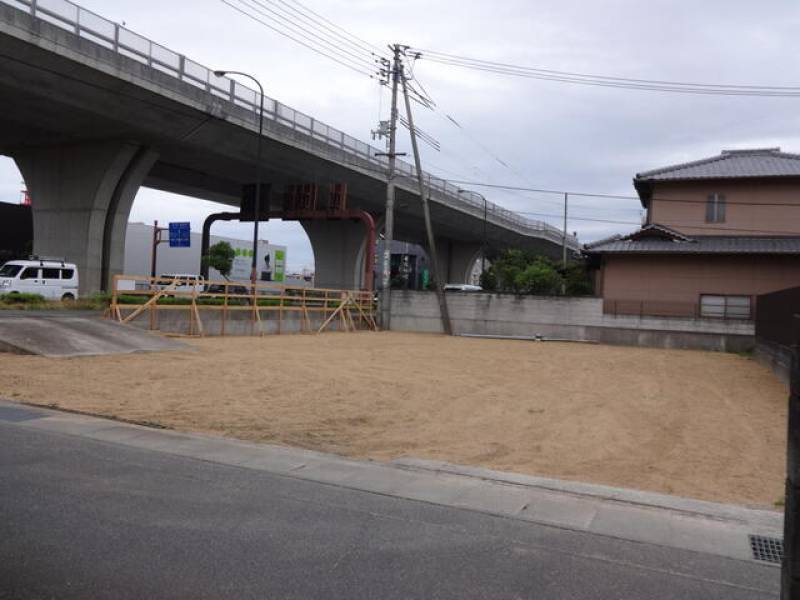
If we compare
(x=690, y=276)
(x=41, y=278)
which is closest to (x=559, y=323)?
(x=690, y=276)

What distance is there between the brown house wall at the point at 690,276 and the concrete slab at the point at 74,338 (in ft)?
77.9

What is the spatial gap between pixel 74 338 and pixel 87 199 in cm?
2119

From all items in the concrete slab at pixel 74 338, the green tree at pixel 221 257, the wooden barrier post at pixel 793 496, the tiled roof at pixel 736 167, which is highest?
the tiled roof at pixel 736 167

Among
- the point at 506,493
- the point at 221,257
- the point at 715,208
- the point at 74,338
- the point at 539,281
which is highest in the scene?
the point at 715,208

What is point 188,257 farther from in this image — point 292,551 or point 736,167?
point 292,551

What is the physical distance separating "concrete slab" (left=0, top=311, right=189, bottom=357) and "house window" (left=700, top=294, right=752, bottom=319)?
25652mm

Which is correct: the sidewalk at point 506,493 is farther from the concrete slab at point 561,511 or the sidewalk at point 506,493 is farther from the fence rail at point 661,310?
the fence rail at point 661,310

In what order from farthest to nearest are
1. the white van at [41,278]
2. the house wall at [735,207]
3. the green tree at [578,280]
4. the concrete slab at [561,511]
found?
the green tree at [578,280], the house wall at [735,207], the white van at [41,278], the concrete slab at [561,511]

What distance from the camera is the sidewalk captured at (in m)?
6.03

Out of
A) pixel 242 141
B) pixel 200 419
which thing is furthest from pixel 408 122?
pixel 200 419

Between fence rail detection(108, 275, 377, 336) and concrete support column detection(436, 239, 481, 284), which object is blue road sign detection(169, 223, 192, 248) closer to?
fence rail detection(108, 275, 377, 336)

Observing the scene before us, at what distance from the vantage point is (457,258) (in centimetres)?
8431

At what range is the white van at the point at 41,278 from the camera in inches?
1202

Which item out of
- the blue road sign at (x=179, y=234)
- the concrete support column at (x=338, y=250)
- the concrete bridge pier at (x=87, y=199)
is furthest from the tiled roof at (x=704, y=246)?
the blue road sign at (x=179, y=234)
